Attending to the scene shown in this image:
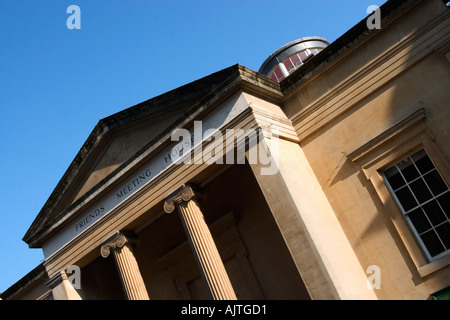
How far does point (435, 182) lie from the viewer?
410 inches

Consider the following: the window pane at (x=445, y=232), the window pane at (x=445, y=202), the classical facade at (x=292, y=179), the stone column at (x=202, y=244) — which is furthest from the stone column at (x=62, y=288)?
the window pane at (x=445, y=202)

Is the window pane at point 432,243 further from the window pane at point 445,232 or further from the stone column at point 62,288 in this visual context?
the stone column at point 62,288

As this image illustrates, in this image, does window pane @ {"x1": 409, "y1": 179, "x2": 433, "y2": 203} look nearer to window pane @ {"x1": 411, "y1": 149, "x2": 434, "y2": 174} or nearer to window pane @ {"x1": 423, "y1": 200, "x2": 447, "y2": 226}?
window pane @ {"x1": 423, "y1": 200, "x2": 447, "y2": 226}

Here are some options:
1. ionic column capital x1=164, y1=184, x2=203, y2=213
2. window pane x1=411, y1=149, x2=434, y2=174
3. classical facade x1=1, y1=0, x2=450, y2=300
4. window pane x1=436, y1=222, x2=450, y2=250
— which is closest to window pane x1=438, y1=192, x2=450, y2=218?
classical facade x1=1, y1=0, x2=450, y2=300

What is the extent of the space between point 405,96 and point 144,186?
6.86 meters

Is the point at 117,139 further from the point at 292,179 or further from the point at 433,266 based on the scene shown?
the point at 433,266

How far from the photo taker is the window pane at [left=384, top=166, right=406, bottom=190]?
10.8m

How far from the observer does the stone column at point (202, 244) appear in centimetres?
1083

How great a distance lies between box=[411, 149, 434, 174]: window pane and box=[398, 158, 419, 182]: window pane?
12 centimetres

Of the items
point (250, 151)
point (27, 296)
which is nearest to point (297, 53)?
point (250, 151)

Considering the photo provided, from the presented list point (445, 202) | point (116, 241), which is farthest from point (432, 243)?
point (116, 241)

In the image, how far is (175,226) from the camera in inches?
589

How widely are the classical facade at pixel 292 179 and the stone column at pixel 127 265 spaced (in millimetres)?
36

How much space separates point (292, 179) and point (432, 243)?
3286mm
